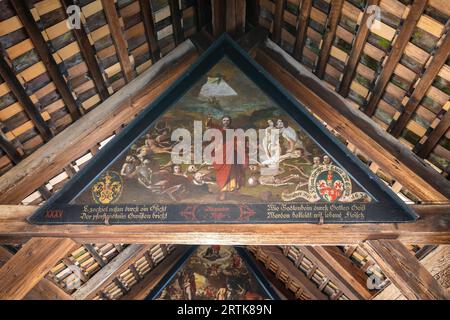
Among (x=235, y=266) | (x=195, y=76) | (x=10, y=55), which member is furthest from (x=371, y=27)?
(x=235, y=266)

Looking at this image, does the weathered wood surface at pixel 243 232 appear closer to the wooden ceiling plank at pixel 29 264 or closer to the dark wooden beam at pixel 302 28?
the wooden ceiling plank at pixel 29 264

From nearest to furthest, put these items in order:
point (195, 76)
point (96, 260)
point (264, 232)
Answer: point (264, 232), point (195, 76), point (96, 260)

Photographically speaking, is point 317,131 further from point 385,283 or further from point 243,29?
point 385,283

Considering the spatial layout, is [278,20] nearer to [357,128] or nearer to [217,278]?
[357,128]

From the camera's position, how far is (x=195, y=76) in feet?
19.6

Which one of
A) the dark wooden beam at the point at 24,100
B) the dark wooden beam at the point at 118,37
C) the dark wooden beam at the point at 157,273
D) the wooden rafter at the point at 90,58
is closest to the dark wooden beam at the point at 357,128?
the dark wooden beam at the point at 118,37

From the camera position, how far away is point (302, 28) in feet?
18.8

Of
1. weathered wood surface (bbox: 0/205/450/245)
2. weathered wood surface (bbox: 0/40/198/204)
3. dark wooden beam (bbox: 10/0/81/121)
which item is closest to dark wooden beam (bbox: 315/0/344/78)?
weathered wood surface (bbox: 0/40/198/204)

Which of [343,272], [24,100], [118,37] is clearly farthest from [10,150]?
[343,272]

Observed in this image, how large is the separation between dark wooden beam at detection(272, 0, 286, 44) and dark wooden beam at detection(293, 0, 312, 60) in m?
0.28

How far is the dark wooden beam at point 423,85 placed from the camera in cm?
450

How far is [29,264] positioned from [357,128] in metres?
3.86

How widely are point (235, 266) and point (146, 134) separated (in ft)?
22.1

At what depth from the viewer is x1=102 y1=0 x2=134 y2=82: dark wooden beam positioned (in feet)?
17.1
